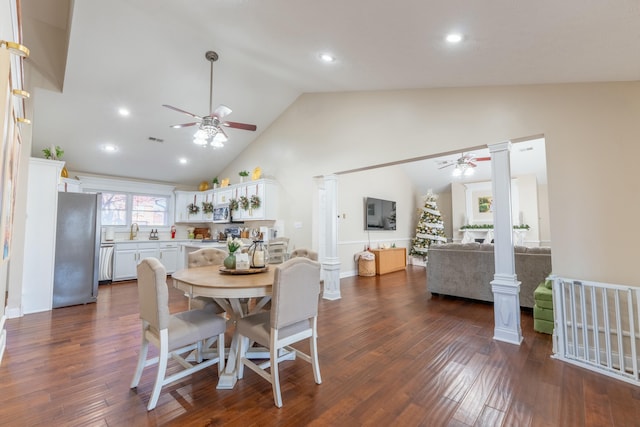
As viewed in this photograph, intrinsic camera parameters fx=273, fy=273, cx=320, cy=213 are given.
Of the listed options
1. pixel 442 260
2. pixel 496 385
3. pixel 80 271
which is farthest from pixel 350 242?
pixel 80 271

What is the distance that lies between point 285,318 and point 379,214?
6.14 m

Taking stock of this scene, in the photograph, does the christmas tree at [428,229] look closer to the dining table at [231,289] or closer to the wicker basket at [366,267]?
the wicker basket at [366,267]

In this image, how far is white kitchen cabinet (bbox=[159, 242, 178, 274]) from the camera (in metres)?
6.70

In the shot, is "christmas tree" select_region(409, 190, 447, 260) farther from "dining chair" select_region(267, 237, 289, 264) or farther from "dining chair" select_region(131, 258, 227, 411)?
"dining chair" select_region(131, 258, 227, 411)

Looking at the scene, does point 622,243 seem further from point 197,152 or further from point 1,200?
point 197,152

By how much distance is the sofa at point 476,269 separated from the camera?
156 inches

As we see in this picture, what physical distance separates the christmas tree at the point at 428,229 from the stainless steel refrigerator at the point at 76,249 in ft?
26.0

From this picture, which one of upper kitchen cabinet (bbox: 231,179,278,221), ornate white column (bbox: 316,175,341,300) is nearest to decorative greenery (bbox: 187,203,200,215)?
upper kitchen cabinet (bbox: 231,179,278,221)

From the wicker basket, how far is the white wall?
3026mm

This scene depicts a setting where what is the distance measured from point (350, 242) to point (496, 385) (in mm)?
4817

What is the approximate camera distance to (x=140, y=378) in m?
2.20

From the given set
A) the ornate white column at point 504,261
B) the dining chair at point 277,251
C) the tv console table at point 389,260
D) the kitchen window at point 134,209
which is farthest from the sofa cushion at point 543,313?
the kitchen window at point 134,209

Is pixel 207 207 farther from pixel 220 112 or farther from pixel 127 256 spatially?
pixel 220 112

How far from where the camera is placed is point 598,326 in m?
2.46
